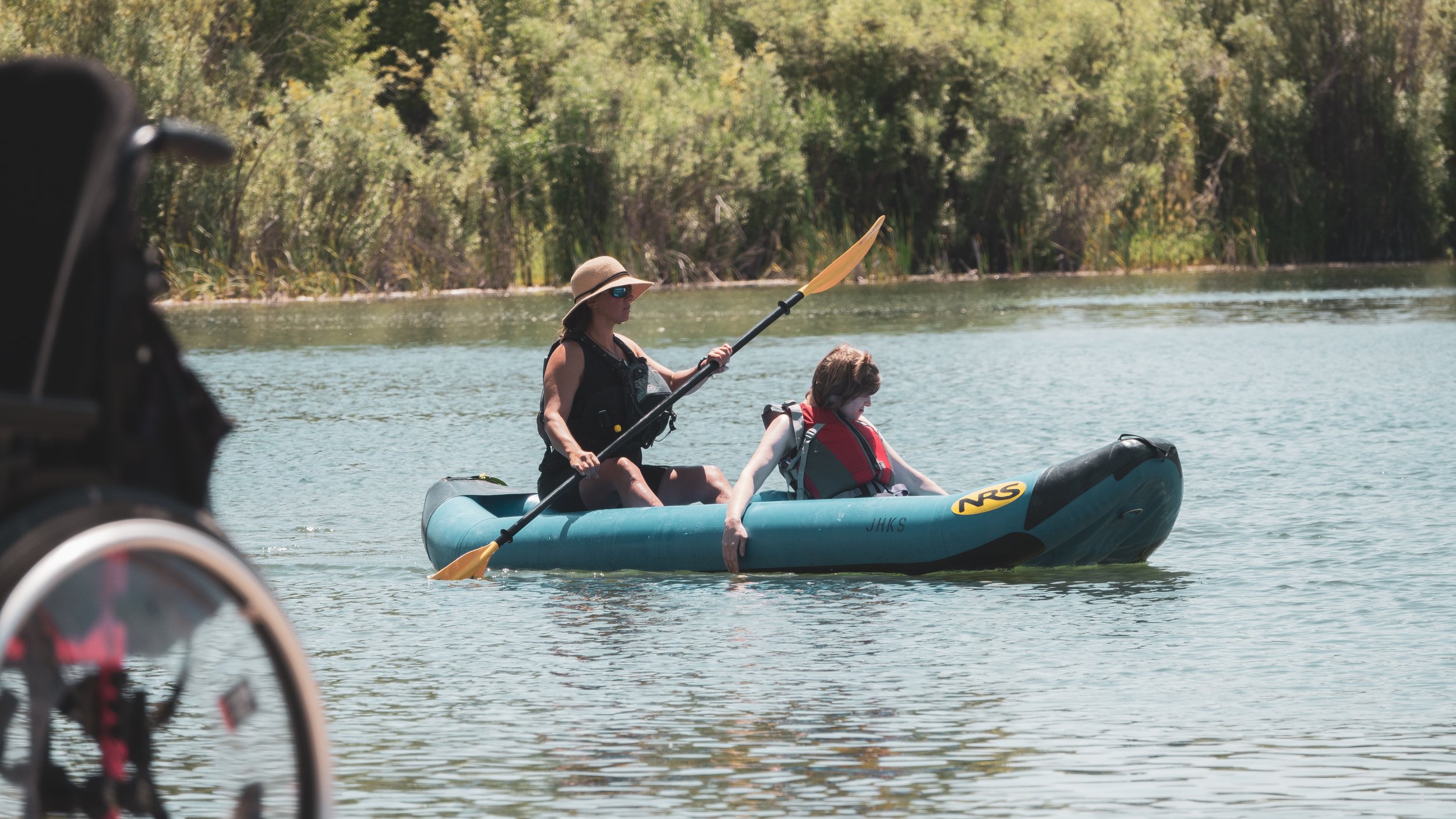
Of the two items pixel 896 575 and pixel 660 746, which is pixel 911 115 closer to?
pixel 896 575

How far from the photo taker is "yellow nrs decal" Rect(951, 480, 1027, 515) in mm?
7211

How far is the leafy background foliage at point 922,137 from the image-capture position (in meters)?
33.6

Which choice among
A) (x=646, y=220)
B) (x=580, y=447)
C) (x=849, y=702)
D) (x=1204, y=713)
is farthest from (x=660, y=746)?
(x=646, y=220)

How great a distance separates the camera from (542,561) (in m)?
7.84

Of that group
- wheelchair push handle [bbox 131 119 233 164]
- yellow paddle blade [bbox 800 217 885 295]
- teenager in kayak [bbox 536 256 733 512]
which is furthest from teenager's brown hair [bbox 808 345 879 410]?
wheelchair push handle [bbox 131 119 233 164]

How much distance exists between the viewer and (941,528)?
721cm

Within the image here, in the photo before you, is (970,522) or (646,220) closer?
(970,522)

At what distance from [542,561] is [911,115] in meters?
30.3

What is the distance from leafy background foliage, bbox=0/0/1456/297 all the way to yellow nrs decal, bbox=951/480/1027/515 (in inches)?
990

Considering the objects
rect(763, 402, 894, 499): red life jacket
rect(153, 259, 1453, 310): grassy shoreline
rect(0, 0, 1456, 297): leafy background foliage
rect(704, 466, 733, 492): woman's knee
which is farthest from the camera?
rect(0, 0, 1456, 297): leafy background foliage

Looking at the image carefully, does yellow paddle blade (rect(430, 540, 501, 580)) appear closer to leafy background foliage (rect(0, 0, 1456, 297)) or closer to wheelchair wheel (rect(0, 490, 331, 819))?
wheelchair wheel (rect(0, 490, 331, 819))

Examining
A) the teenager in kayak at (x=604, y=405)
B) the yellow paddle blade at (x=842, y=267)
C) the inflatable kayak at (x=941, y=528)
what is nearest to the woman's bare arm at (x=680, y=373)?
the teenager in kayak at (x=604, y=405)

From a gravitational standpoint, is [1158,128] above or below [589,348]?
above

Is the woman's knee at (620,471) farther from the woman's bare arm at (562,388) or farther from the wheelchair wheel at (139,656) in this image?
the wheelchair wheel at (139,656)
